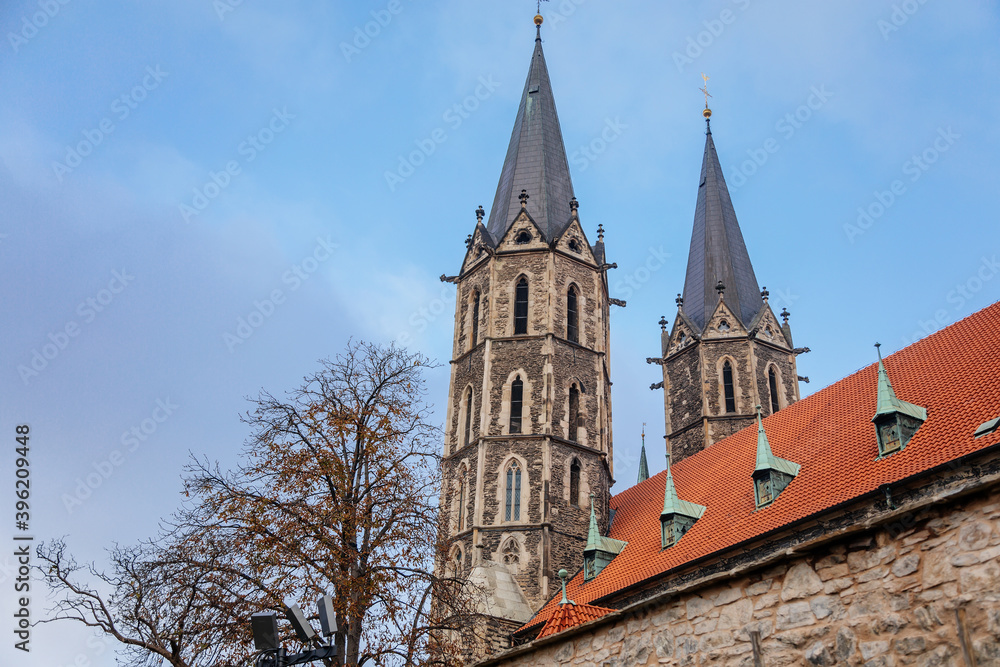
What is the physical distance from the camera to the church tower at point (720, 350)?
101 feet

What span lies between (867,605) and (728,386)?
91.4 ft

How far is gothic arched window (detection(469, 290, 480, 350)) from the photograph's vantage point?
2678cm

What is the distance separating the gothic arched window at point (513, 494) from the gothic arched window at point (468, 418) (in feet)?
5.63

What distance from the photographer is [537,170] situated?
29.7 meters

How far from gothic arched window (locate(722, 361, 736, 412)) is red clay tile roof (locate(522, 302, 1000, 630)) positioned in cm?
849

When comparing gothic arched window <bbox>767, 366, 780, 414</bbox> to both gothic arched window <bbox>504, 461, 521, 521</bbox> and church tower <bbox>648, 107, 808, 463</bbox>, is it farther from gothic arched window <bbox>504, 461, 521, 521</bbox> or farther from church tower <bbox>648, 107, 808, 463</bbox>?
gothic arched window <bbox>504, 461, 521, 521</bbox>

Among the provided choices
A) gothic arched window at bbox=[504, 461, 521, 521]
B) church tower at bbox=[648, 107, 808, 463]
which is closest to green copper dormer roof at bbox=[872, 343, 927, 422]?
gothic arched window at bbox=[504, 461, 521, 521]

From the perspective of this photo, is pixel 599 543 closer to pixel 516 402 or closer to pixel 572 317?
pixel 516 402

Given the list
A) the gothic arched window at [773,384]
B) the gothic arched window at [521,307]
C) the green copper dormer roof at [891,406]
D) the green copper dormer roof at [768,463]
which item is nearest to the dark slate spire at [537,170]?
the gothic arched window at [521,307]

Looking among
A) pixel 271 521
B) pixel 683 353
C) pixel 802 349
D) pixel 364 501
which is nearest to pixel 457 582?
pixel 364 501

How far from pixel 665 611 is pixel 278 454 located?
880 cm

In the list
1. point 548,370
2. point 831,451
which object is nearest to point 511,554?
point 548,370

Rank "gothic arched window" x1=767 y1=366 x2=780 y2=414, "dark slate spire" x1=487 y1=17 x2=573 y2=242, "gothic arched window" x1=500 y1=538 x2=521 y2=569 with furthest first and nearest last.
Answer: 1. "gothic arched window" x1=767 y1=366 x2=780 y2=414
2. "dark slate spire" x1=487 y1=17 x2=573 y2=242
3. "gothic arched window" x1=500 y1=538 x2=521 y2=569

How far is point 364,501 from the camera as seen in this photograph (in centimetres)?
1288
